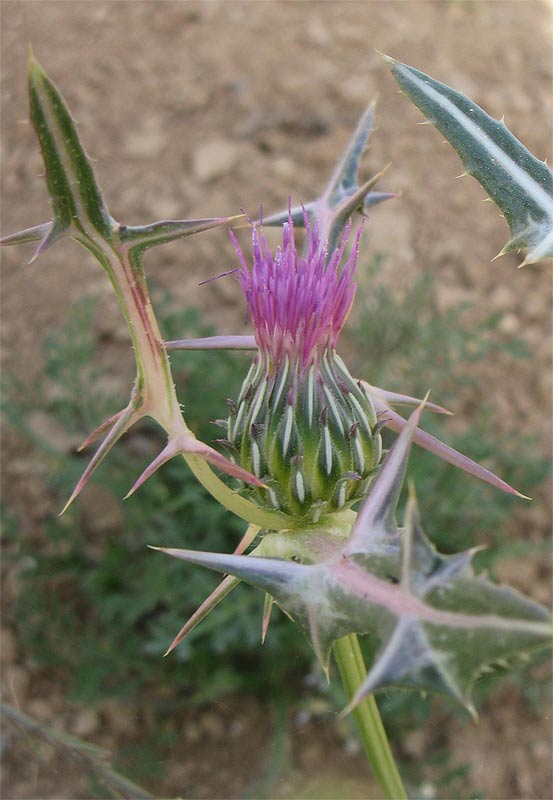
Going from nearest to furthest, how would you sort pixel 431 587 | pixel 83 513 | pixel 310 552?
1. pixel 431 587
2. pixel 310 552
3. pixel 83 513

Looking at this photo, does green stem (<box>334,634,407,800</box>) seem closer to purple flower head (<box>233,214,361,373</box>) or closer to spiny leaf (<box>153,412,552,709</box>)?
spiny leaf (<box>153,412,552,709</box>)

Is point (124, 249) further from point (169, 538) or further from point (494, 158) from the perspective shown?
point (169, 538)

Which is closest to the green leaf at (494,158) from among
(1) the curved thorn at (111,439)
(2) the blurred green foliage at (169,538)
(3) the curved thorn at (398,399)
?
(3) the curved thorn at (398,399)

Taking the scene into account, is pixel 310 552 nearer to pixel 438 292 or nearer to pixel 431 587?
pixel 431 587

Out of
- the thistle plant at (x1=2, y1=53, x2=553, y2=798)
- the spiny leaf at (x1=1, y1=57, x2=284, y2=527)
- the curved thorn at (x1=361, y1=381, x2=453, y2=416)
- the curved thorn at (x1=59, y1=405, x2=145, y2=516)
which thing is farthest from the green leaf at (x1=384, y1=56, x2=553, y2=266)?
the curved thorn at (x1=59, y1=405, x2=145, y2=516)

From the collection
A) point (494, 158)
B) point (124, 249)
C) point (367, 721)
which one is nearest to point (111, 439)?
point (124, 249)

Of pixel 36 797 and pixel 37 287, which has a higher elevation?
pixel 37 287

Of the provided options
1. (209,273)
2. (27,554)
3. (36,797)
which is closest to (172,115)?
(209,273)
